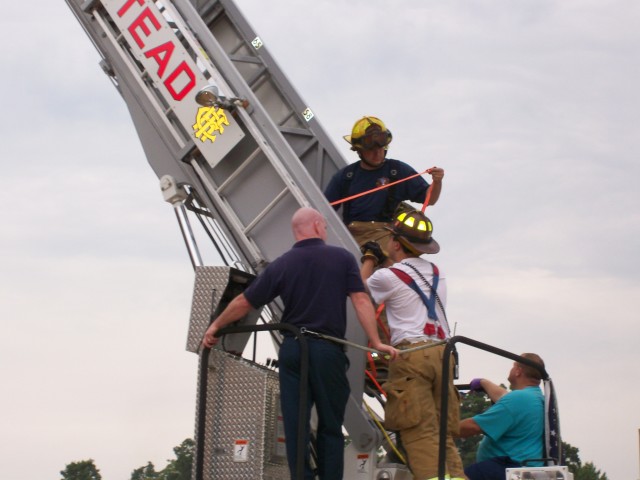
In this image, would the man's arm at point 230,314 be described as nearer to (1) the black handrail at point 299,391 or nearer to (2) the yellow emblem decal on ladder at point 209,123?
(1) the black handrail at point 299,391

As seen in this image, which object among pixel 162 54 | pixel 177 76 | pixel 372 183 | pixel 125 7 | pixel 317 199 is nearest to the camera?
pixel 317 199

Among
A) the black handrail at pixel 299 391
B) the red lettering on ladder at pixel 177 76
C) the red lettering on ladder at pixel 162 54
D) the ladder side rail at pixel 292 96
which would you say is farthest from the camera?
the ladder side rail at pixel 292 96

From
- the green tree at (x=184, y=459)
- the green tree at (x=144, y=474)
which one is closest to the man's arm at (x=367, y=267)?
the green tree at (x=184, y=459)

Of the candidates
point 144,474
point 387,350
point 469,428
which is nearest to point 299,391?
point 387,350

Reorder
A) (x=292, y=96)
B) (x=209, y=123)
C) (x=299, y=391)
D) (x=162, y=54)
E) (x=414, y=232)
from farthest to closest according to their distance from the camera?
(x=292, y=96), (x=162, y=54), (x=209, y=123), (x=414, y=232), (x=299, y=391)

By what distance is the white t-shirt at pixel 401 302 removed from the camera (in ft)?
21.2

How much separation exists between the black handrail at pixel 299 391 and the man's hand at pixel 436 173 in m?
2.13

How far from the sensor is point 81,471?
12391 millimetres

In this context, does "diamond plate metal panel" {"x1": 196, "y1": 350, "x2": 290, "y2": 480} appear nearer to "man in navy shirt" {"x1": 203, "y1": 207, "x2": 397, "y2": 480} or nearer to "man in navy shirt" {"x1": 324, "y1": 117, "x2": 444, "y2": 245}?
"man in navy shirt" {"x1": 203, "y1": 207, "x2": 397, "y2": 480}

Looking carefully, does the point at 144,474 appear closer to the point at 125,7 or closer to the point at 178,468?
the point at 178,468

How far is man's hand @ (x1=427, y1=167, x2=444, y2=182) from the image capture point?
7629 millimetres

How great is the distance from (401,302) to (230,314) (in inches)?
41.7

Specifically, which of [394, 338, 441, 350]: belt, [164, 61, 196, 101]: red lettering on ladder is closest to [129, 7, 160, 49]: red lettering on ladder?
[164, 61, 196, 101]: red lettering on ladder

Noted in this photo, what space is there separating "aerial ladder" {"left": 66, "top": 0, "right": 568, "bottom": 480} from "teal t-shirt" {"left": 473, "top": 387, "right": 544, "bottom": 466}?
28.4 inches
